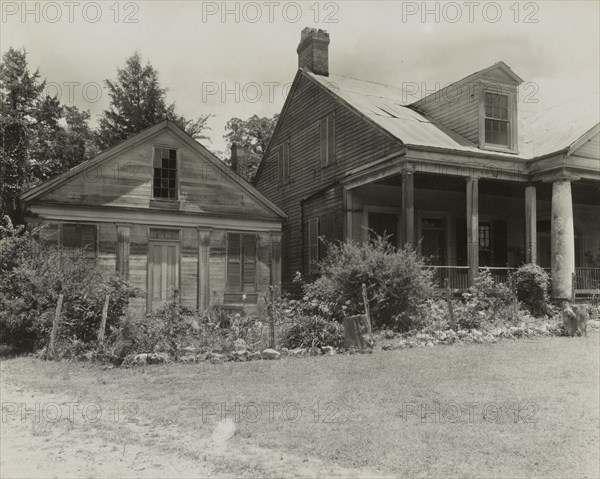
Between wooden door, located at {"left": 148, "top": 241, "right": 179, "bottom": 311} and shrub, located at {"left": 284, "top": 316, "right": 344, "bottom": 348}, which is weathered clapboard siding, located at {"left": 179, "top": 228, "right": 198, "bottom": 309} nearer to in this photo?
wooden door, located at {"left": 148, "top": 241, "right": 179, "bottom": 311}

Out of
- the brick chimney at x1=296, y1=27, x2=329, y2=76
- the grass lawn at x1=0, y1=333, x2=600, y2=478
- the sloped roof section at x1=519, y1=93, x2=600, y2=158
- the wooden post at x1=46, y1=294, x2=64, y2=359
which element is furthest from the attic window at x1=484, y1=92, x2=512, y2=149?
the wooden post at x1=46, y1=294, x2=64, y2=359

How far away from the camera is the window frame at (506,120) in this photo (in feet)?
57.5

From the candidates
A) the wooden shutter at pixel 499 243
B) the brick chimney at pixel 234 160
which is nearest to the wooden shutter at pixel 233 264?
the brick chimney at pixel 234 160

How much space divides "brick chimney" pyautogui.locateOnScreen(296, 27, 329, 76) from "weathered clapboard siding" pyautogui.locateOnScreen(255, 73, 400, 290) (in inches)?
24.1

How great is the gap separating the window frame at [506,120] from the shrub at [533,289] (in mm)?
3930

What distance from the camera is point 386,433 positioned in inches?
236

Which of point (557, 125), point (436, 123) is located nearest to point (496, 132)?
point (436, 123)

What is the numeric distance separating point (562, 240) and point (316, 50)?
11.8 metres

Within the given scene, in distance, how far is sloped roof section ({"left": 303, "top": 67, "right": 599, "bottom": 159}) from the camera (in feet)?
55.8

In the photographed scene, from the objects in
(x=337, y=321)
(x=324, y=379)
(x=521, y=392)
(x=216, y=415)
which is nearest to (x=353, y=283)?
(x=337, y=321)

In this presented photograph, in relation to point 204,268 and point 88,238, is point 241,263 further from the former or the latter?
point 88,238

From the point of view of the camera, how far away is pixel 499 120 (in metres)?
17.9

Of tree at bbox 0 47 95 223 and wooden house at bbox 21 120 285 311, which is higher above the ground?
tree at bbox 0 47 95 223

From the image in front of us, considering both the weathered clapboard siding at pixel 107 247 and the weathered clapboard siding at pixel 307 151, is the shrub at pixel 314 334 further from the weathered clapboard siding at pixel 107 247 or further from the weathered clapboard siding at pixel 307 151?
the weathered clapboard siding at pixel 307 151
